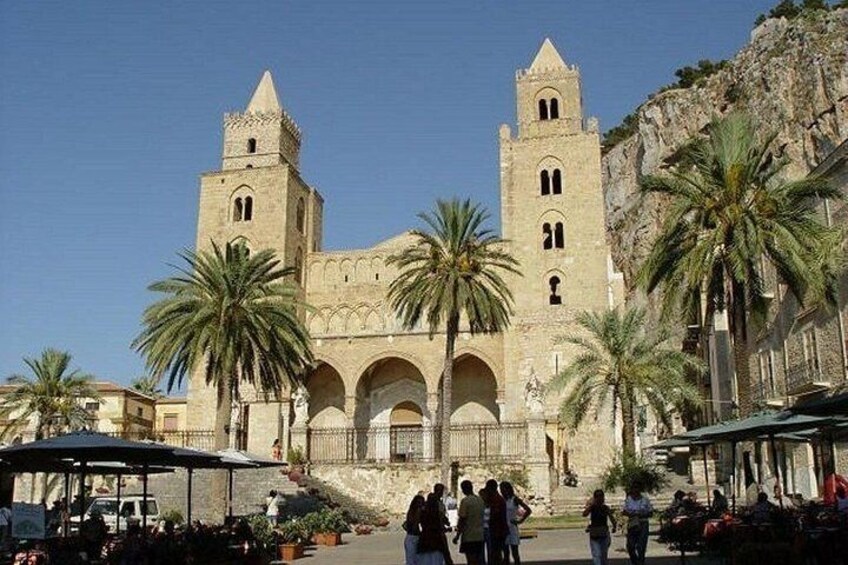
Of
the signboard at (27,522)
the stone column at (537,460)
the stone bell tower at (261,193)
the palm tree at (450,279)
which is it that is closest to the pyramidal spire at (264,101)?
the stone bell tower at (261,193)

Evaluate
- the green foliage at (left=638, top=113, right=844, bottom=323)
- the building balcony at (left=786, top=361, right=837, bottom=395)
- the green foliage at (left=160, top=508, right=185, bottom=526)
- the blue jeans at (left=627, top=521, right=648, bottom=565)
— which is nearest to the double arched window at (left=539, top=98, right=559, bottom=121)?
the building balcony at (left=786, top=361, right=837, bottom=395)

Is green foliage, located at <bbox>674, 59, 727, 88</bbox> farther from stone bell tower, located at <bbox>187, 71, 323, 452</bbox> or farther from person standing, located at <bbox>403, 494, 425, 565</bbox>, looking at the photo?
person standing, located at <bbox>403, 494, 425, 565</bbox>

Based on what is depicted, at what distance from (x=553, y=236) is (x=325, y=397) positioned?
567 inches

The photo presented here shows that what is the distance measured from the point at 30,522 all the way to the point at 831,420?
13391 millimetres

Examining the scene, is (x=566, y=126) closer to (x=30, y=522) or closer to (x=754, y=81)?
(x=754, y=81)

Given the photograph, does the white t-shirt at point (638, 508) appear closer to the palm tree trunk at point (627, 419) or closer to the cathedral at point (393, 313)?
the palm tree trunk at point (627, 419)

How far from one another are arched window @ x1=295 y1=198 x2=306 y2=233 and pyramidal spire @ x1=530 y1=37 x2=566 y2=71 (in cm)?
1456

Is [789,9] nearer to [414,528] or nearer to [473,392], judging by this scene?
[473,392]

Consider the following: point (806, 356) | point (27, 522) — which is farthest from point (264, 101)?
point (27, 522)

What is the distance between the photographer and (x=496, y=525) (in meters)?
12.2

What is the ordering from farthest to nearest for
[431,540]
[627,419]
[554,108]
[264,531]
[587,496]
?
[554,108]
[587,496]
[627,419]
[264,531]
[431,540]

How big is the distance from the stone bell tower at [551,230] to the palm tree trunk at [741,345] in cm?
1884

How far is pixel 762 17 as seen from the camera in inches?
2771

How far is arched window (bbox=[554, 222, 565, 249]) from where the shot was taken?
140ft
